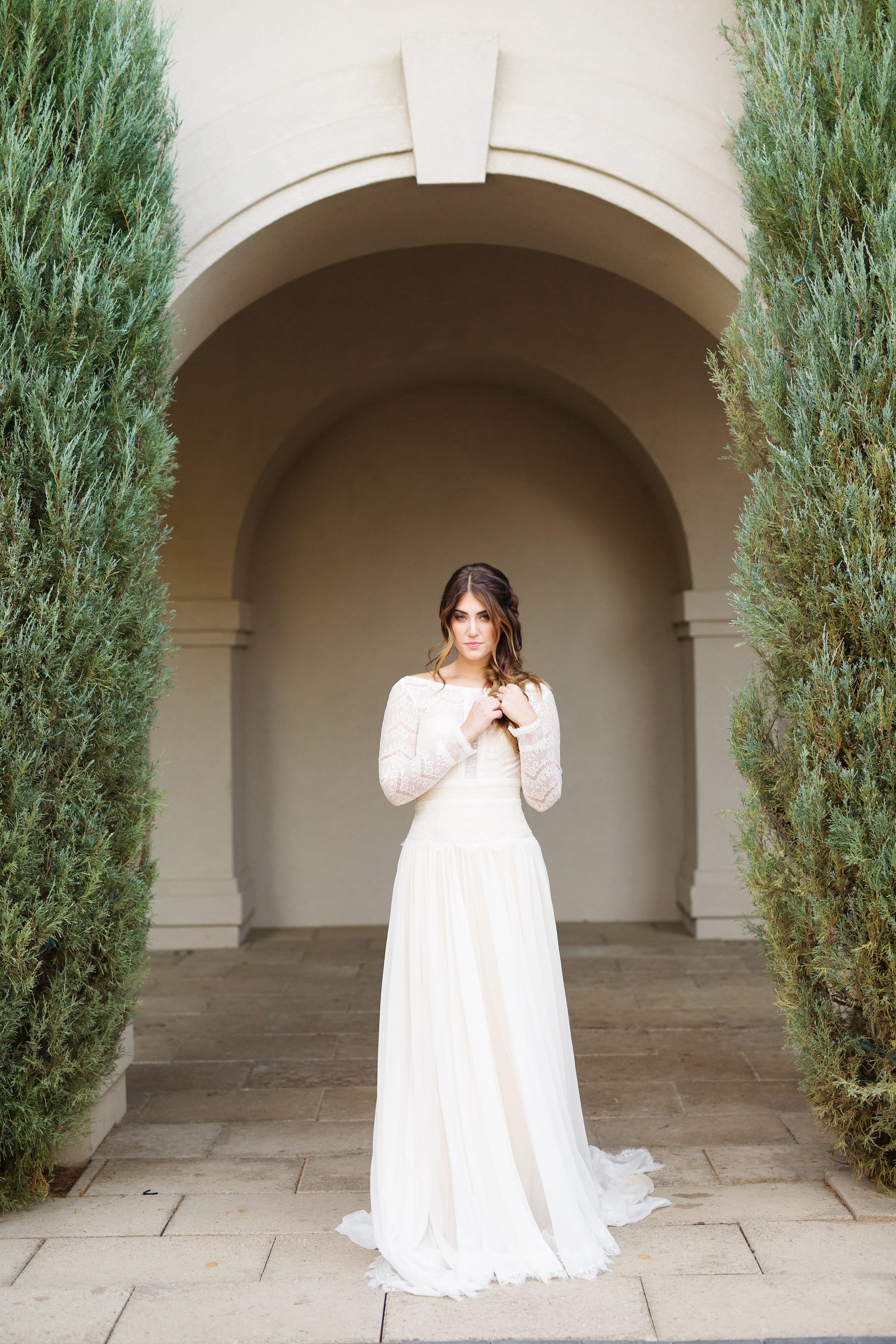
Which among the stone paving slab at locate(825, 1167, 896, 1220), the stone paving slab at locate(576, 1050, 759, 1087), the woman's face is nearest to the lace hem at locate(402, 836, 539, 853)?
the woman's face

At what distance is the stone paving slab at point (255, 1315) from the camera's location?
2.89 m

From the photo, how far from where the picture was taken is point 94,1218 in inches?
143

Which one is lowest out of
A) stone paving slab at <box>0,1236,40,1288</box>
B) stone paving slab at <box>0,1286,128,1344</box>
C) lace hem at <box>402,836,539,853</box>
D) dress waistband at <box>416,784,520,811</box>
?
stone paving slab at <box>0,1236,40,1288</box>

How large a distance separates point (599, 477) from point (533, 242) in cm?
322

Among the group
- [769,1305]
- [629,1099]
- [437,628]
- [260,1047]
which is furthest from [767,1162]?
[437,628]

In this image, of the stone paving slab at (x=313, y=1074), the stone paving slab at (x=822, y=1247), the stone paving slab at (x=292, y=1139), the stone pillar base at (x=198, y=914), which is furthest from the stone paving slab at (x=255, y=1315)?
the stone pillar base at (x=198, y=914)

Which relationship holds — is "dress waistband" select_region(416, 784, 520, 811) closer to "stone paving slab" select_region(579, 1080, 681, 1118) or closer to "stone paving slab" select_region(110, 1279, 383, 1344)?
"stone paving slab" select_region(110, 1279, 383, 1344)

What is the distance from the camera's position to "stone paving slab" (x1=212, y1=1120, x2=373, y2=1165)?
13.7ft

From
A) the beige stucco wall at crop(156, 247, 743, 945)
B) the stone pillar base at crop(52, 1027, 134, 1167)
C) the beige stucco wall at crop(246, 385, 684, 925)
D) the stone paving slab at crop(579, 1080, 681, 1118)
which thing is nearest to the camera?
the stone pillar base at crop(52, 1027, 134, 1167)

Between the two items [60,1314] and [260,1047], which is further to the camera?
[260,1047]

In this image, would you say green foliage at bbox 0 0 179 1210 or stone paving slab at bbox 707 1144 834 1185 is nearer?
green foliage at bbox 0 0 179 1210

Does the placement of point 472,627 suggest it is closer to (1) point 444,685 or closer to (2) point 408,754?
(1) point 444,685

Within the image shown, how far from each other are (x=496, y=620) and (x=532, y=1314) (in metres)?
1.83

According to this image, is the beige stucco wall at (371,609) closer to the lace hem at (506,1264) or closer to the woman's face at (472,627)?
the lace hem at (506,1264)
